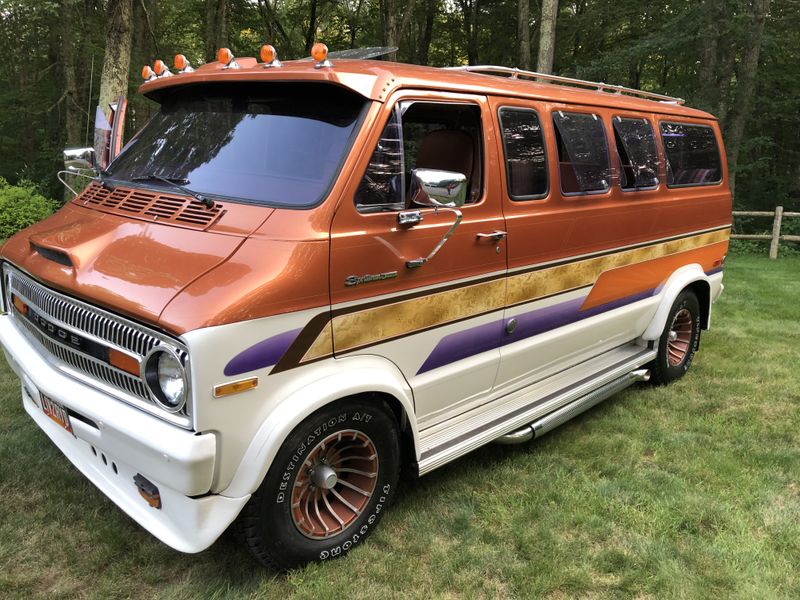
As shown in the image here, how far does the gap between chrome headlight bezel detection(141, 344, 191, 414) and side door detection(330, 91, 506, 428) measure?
2.22ft

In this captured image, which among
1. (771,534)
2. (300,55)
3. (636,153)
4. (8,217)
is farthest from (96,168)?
(300,55)

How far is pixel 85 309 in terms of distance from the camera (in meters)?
2.63

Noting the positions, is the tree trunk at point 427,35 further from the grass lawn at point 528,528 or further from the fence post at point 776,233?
the grass lawn at point 528,528

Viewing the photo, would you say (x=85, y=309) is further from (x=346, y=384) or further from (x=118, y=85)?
(x=118, y=85)

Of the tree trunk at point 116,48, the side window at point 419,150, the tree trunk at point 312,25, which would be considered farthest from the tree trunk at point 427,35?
the side window at point 419,150

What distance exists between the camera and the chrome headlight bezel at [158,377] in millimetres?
2293

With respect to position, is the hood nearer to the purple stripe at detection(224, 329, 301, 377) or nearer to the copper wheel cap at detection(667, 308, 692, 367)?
the purple stripe at detection(224, 329, 301, 377)

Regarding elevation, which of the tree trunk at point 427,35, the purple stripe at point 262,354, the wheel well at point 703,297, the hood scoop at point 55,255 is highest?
the tree trunk at point 427,35

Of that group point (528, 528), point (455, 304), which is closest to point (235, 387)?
point (455, 304)

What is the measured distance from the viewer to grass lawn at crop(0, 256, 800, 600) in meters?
2.80

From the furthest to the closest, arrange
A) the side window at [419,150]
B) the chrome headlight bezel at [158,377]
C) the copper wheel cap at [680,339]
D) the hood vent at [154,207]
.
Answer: the copper wheel cap at [680,339], the side window at [419,150], the hood vent at [154,207], the chrome headlight bezel at [158,377]

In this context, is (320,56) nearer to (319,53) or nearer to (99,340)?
(319,53)

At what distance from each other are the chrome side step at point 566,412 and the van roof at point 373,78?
6.47ft

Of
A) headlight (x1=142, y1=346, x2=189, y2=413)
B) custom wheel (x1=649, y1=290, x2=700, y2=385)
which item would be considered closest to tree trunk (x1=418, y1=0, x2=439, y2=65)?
custom wheel (x1=649, y1=290, x2=700, y2=385)
